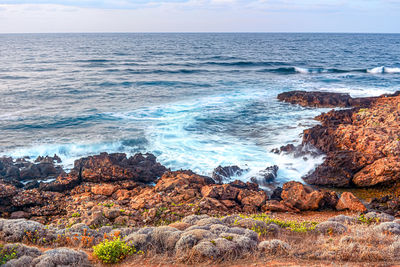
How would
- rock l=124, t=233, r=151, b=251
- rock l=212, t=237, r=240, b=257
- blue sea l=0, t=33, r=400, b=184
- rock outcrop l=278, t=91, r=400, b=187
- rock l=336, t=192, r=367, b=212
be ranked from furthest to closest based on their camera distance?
1. blue sea l=0, t=33, r=400, b=184
2. rock outcrop l=278, t=91, r=400, b=187
3. rock l=336, t=192, r=367, b=212
4. rock l=124, t=233, r=151, b=251
5. rock l=212, t=237, r=240, b=257

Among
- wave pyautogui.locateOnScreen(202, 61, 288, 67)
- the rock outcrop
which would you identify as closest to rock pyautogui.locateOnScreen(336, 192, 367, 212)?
the rock outcrop

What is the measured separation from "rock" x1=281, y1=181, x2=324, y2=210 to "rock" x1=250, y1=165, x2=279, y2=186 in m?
2.50

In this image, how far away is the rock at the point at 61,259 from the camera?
6.18 metres

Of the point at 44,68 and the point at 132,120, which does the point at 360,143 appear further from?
the point at 44,68

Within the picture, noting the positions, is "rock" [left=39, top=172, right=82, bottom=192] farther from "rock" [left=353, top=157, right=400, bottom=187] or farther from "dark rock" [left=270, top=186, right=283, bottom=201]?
"rock" [left=353, top=157, right=400, bottom=187]

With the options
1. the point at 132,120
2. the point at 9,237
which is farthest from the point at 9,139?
the point at 9,237

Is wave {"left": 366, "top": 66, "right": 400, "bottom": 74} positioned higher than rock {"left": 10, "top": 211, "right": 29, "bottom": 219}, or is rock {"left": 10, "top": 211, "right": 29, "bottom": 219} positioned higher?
wave {"left": 366, "top": 66, "right": 400, "bottom": 74}

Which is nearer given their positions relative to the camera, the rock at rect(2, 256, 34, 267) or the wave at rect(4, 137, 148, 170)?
the rock at rect(2, 256, 34, 267)

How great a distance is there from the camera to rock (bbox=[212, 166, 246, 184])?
15.7 metres

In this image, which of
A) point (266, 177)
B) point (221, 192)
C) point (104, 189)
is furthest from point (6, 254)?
point (266, 177)

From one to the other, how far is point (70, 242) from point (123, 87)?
33.5m

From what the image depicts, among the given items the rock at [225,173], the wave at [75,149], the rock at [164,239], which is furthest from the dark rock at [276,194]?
the wave at [75,149]

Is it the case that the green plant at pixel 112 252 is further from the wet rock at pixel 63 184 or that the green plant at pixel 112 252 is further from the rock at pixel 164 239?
the wet rock at pixel 63 184

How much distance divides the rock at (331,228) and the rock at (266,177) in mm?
6331
